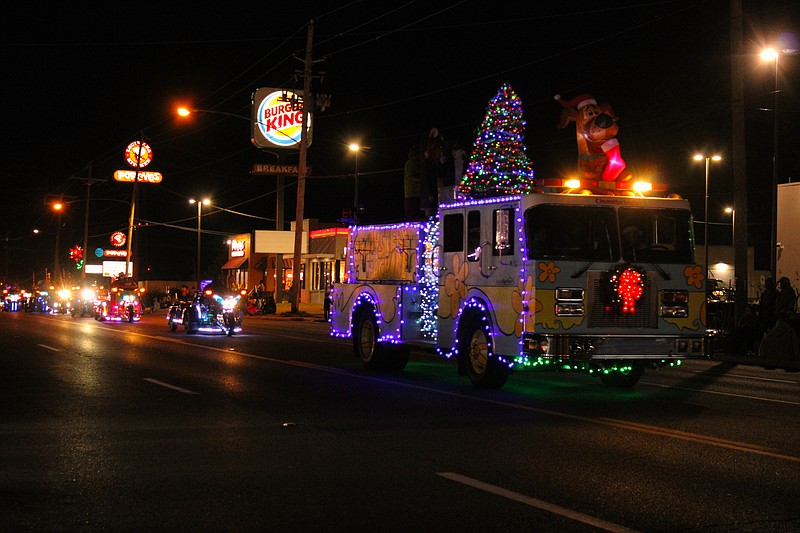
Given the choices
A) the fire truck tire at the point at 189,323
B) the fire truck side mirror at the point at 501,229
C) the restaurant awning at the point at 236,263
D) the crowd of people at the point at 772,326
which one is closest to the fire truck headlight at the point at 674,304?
the fire truck side mirror at the point at 501,229

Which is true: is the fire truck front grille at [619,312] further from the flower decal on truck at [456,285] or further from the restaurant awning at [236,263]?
the restaurant awning at [236,263]

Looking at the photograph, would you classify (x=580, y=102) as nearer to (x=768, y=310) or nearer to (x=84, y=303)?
(x=768, y=310)

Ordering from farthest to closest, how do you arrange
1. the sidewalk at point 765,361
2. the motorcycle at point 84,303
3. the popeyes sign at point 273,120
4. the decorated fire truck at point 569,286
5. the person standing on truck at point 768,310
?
1. the popeyes sign at point 273,120
2. the motorcycle at point 84,303
3. the person standing on truck at point 768,310
4. the sidewalk at point 765,361
5. the decorated fire truck at point 569,286

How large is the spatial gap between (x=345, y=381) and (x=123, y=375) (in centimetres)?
370

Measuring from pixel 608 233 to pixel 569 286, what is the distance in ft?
3.42

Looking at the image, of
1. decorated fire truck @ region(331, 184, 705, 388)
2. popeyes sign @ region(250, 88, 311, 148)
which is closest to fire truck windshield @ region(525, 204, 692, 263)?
decorated fire truck @ region(331, 184, 705, 388)

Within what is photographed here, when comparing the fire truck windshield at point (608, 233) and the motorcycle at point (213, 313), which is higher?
the fire truck windshield at point (608, 233)

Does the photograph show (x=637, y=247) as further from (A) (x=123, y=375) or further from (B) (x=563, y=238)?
(A) (x=123, y=375)

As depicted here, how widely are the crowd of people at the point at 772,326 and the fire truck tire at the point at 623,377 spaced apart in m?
6.87

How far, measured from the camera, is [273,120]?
212 ft

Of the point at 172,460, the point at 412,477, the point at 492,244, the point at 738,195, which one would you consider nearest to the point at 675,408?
the point at 492,244

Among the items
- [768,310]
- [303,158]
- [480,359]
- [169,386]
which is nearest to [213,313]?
[169,386]

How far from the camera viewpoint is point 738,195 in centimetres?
2447

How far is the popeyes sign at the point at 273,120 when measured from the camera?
6381cm
